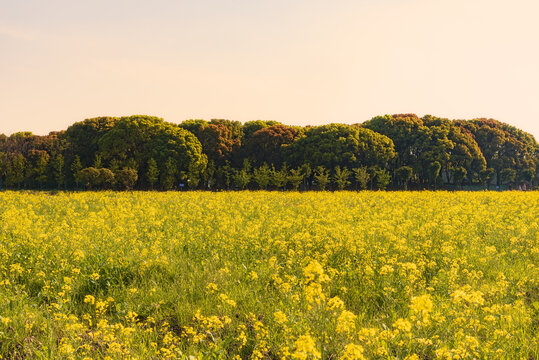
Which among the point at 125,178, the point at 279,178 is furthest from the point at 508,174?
the point at 125,178

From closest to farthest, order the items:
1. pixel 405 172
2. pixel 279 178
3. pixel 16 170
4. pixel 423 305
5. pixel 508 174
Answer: pixel 423 305
pixel 279 178
pixel 405 172
pixel 16 170
pixel 508 174

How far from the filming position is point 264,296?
619 cm

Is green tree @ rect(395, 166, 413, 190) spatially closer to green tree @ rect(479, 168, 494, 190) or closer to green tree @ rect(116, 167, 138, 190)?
green tree @ rect(479, 168, 494, 190)

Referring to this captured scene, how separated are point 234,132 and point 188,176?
1357 cm

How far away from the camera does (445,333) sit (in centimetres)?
467

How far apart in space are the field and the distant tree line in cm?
3562

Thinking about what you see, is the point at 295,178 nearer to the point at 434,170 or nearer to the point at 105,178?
the point at 434,170

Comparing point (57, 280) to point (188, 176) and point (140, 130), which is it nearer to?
point (188, 176)

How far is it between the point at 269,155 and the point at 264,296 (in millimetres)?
48460

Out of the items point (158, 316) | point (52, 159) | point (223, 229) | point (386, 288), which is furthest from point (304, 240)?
point (52, 159)

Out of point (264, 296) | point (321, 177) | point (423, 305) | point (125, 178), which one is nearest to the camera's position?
point (423, 305)

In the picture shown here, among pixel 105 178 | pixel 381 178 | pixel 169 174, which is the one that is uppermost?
pixel 381 178

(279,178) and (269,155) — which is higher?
(269,155)

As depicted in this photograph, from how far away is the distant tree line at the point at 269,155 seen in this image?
49406mm
